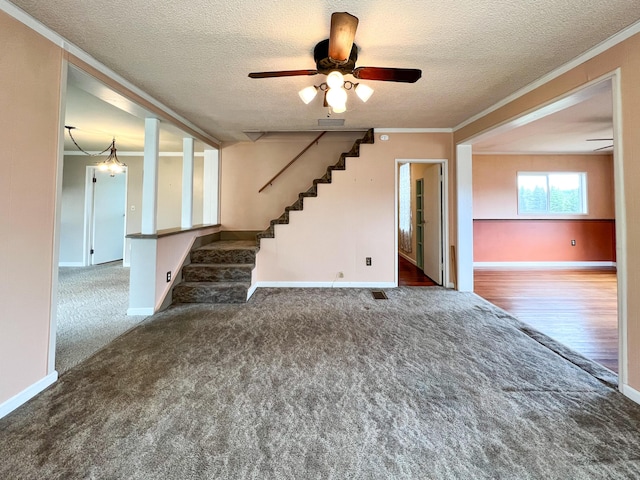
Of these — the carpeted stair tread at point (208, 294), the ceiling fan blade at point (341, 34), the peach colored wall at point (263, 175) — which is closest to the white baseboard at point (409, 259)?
the peach colored wall at point (263, 175)

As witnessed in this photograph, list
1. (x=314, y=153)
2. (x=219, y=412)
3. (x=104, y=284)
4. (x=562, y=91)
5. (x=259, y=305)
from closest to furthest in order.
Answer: (x=219, y=412) → (x=562, y=91) → (x=259, y=305) → (x=104, y=284) → (x=314, y=153)

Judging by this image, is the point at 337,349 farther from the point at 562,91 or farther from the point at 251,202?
the point at 251,202

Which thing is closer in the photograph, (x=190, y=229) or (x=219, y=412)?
(x=219, y=412)

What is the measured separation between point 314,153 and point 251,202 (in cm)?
151

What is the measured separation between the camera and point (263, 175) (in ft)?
17.5

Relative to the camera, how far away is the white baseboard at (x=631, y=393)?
5.77ft

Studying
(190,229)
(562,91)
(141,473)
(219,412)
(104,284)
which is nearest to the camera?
(141,473)

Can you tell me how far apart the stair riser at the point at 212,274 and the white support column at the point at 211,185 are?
58.5 inches

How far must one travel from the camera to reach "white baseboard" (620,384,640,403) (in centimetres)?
176

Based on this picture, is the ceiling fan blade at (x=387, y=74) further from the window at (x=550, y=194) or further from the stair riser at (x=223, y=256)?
the window at (x=550, y=194)

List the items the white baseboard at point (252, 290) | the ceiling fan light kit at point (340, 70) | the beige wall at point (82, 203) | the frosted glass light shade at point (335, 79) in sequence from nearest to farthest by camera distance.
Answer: the ceiling fan light kit at point (340, 70) → the frosted glass light shade at point (335, 79) → the white baseboard at point (252, 290) → the beige wall at point (82, 203)

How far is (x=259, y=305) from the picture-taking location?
12.0 ft

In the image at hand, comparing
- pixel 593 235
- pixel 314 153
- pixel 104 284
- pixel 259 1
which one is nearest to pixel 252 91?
pixel 259 1

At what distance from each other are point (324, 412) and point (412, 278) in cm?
402
